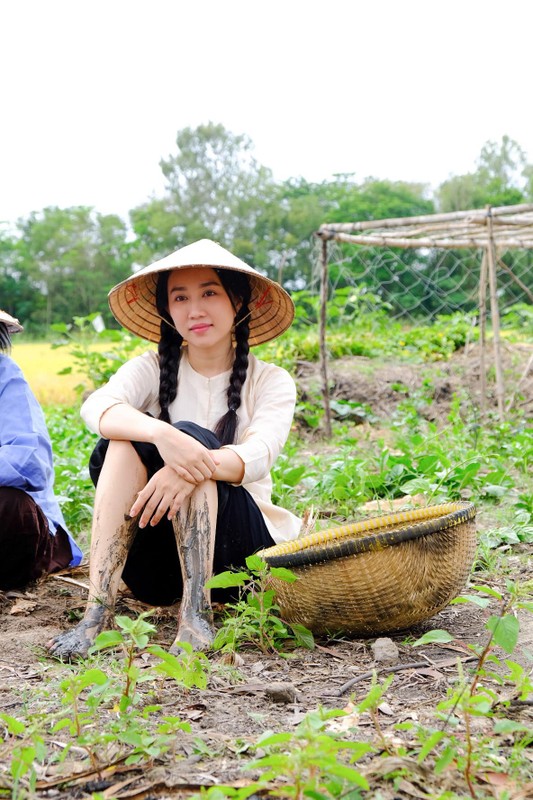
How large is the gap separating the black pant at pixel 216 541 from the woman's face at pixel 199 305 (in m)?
0.31

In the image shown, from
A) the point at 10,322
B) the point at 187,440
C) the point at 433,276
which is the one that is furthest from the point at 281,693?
the point at 433,276

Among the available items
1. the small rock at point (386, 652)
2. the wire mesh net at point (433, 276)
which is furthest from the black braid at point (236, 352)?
the wire mesh net at point (433, 276)

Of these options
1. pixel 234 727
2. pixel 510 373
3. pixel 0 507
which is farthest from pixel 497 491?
pixel 510 373

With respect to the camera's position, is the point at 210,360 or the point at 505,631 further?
the point at 210,360

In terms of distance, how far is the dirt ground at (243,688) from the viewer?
1385mm

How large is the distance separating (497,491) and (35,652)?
2.18m

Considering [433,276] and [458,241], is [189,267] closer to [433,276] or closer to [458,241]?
[458,241]

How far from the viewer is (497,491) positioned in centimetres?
368

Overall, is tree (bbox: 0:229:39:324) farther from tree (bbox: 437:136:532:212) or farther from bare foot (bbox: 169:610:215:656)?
bare foot (bbox: 169:610:215:656)

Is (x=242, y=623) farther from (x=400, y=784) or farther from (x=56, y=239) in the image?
(x=56, y=239)

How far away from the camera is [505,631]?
161 cm

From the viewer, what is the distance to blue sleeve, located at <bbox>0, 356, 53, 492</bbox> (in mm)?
2629

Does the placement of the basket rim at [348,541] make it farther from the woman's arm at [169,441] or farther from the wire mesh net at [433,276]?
the wire mesh net at [433,276]

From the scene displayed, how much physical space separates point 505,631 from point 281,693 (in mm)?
476
